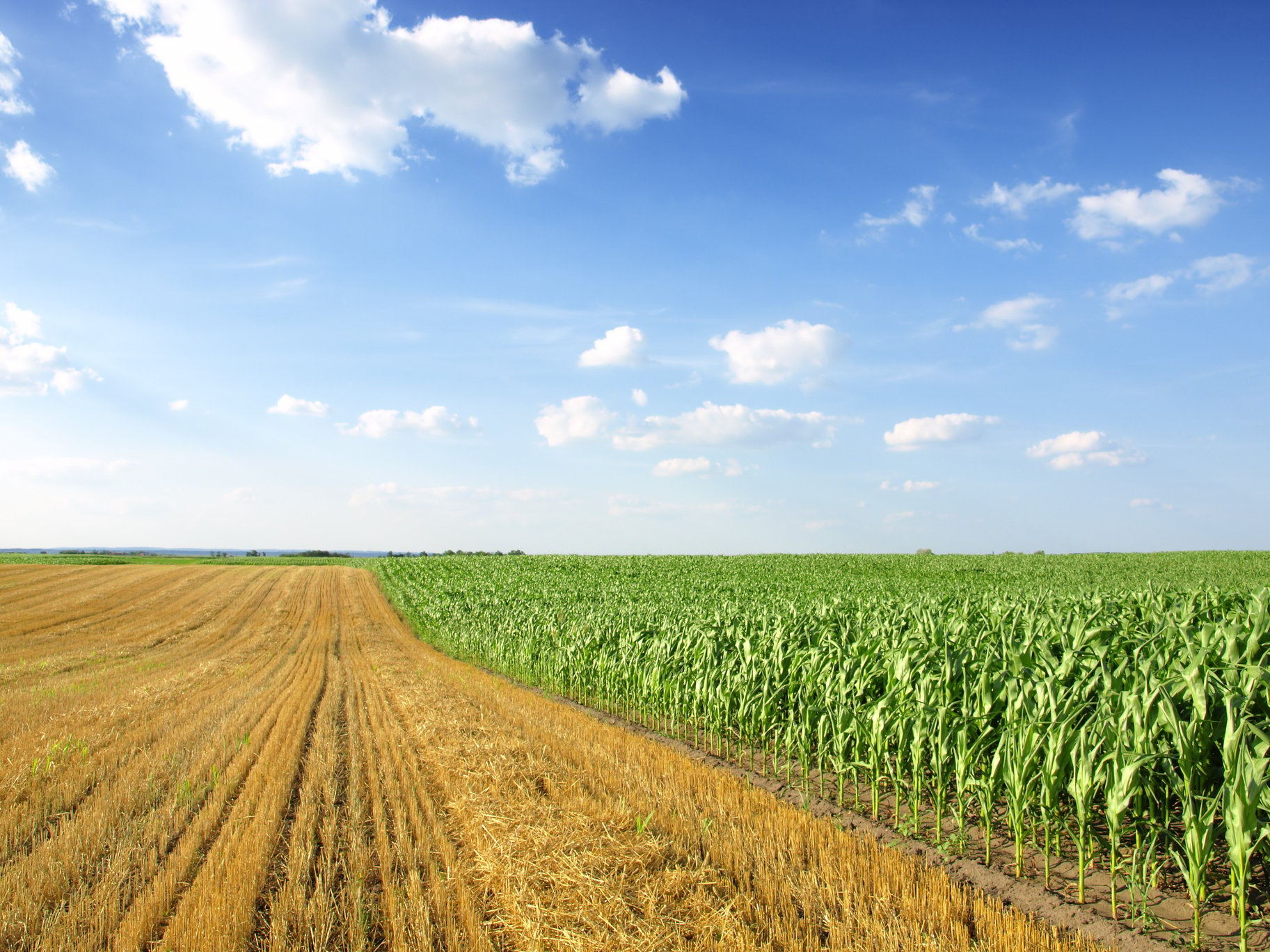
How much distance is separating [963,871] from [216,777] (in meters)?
8.07

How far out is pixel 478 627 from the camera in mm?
21062

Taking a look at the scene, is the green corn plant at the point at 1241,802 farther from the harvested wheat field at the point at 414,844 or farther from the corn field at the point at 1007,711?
the harvested wheat field at the point at 414,844

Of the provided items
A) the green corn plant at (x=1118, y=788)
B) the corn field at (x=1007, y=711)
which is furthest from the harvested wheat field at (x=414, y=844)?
the corn field at (x=1007, y=711)

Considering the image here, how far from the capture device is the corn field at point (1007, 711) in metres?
4.87

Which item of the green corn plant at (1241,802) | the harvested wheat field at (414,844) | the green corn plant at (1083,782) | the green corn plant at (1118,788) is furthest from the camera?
the green corn plant at (1083,782)

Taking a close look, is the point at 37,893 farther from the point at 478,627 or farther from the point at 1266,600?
the point at 478,627

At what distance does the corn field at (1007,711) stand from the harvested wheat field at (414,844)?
0.97 meters

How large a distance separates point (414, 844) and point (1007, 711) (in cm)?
526

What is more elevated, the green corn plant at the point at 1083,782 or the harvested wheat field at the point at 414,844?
the green corn plant at the point at 1083,782

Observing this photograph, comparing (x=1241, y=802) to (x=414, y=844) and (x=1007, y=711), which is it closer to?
(x=1007, y=711)

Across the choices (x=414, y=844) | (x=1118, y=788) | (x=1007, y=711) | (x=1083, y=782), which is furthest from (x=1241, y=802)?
(x=414, y=844)

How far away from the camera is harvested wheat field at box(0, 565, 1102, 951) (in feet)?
14.9

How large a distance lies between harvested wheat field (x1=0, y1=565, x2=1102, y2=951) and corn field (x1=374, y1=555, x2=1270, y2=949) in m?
0.97

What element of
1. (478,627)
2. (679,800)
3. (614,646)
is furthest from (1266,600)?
(478,627)
